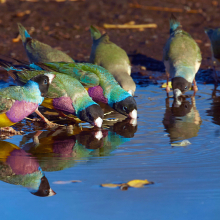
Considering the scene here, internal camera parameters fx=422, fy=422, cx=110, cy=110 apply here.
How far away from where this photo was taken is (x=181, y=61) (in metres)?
7.46

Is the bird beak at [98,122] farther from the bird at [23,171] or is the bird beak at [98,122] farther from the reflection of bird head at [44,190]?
the reflection of bird head at [44,190]

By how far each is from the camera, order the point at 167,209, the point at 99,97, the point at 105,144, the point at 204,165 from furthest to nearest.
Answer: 1. the point at 99,97
2. the point at 105,144
3. the point at 204,165
4. the point at 167,209

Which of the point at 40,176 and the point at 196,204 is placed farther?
the point at 40,176

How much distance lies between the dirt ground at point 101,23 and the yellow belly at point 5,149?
4.71m

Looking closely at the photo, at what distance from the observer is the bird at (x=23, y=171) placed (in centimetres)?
348

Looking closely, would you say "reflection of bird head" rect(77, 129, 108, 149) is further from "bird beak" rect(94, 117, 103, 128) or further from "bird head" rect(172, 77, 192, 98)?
"bird head" rect(172, 77, 192, 98)

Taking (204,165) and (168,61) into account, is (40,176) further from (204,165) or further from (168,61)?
(168,61)

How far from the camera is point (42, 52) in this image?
7.47 metres

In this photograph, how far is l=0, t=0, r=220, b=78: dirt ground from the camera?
971 centimetres

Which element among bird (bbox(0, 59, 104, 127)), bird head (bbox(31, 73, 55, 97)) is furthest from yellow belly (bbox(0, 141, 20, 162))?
bird (bbox(0, 59, 104, 127))

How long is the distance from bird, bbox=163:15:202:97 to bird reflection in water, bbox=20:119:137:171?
1.61m

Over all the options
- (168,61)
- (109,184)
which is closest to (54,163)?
(109,184)

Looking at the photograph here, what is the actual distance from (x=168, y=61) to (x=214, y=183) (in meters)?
4.46

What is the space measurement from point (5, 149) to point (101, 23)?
7328 mm
